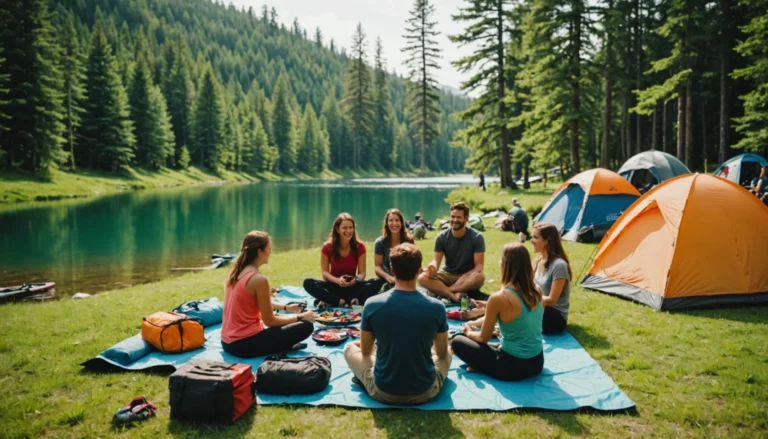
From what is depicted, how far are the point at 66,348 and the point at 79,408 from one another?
2218 millimetres

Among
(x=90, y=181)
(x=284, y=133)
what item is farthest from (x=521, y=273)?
(x=284, y=133)

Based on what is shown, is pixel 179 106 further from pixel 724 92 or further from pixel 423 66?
pixel 724 92

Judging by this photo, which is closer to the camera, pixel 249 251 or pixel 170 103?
pixel 249 251

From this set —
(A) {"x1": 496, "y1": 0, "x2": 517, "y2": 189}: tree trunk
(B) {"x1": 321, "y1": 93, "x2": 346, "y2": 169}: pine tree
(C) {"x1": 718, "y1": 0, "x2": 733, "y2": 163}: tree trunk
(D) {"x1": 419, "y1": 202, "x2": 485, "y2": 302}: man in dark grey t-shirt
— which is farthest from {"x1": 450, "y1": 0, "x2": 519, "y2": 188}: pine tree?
(B) {"x1": 321, "y1": 93, "x2": 346, "y2": 169}: pine tree

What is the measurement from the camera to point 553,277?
6605 mm

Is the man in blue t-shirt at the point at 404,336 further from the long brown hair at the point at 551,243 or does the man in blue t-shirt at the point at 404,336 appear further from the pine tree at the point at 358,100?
the pine tree at the point at 358,100

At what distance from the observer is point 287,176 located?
83.6 metres

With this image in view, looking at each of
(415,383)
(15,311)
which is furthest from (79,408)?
A: (15,311)

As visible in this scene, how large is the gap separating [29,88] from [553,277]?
→ 44.9 m

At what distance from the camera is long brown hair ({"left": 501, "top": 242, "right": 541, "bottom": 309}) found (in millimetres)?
4914

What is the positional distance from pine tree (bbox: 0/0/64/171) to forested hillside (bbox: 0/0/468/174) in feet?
0.27

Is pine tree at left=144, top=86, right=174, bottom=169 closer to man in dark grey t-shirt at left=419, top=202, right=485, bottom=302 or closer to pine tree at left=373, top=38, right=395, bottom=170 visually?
pine tree at left=373, top=38, right=395, bottom=170

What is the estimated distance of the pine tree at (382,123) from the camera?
98.3 meters

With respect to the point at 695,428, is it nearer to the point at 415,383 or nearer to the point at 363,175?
the point at 415,383
